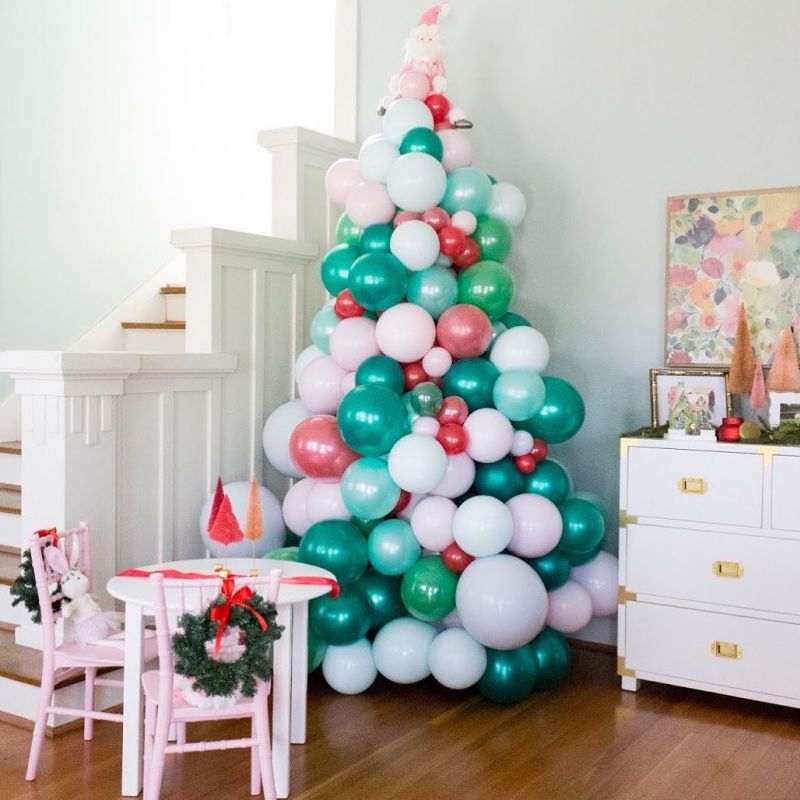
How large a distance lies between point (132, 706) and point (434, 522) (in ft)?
3.77

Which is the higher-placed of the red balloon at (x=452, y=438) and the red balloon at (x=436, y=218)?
the red balloon at (x=436, y=218)

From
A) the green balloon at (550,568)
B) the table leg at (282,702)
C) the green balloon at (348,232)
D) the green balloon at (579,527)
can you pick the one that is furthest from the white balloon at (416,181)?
the table leg at (282,702)

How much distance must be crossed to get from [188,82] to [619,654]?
3767 mm

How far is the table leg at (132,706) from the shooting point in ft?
9.23

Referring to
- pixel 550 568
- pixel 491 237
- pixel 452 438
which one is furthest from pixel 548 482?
pixel 491 237

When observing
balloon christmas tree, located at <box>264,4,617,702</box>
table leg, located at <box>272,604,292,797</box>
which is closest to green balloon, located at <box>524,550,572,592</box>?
balloon christmas tree, located at <box>264,4,617,702</box>

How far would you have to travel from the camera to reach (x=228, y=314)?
4.14 meters

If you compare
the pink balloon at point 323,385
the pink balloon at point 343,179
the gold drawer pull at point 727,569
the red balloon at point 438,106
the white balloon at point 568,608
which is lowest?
the white balloon at point 568,608

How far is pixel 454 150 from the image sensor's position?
376cm

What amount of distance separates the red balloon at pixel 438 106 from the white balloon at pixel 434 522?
140cm

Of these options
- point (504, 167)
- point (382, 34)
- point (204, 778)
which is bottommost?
point (204, 778)

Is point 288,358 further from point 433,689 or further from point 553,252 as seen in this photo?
point 433,689

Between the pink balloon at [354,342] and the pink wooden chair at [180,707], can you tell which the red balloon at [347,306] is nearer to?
the pink balloon at [354,342]

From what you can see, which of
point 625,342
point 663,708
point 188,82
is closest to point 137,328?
point 188,82
